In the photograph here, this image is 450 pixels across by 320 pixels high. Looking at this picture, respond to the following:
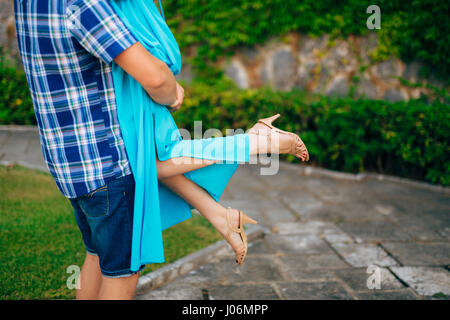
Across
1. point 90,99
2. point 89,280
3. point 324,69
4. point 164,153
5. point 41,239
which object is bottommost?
point 41,239

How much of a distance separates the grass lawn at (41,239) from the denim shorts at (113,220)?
123cm

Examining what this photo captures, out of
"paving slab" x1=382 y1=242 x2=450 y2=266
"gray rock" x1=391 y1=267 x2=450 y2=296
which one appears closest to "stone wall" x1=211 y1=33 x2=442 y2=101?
"paving slab" x1=382 y1=242 x2=450 y2=266

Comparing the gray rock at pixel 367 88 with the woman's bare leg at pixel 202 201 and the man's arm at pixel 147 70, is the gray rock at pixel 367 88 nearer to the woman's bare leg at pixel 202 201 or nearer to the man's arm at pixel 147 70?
the woman's bare leg at pixel 202 201

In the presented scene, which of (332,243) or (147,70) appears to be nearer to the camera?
(147,70)

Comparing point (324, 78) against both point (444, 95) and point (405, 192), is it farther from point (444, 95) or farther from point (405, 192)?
point (405, 192)

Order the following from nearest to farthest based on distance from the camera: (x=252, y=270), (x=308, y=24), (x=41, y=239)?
1. (x=252, y=270)
2. (x=41, y=239)
3. (x=308, y=24)

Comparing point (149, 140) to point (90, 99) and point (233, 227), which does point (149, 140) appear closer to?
point (90, 99)

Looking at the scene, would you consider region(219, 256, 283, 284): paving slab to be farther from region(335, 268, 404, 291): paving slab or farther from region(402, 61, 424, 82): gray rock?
region(402, 61, 424, 82): gray rock

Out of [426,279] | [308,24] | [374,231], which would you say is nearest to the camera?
[426,279]

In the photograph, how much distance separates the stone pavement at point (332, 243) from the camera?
124 inches

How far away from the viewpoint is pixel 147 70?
163cm

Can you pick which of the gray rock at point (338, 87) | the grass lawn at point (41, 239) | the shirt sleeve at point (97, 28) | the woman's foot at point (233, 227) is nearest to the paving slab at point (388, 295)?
the woman's foot at point (233, 227)

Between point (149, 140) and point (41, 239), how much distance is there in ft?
7.53

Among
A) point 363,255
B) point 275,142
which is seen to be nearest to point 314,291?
point 363,255
